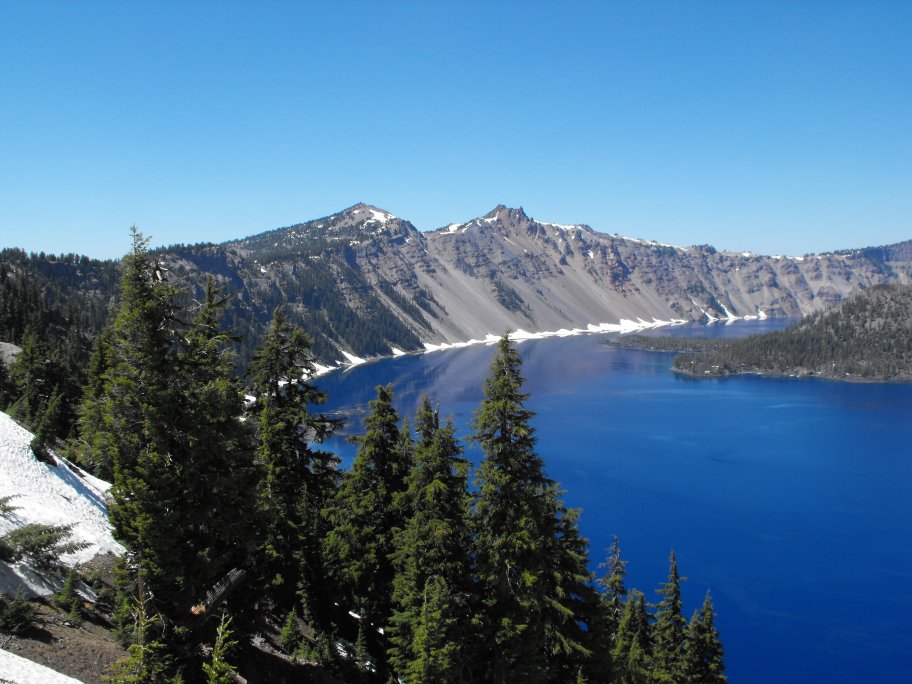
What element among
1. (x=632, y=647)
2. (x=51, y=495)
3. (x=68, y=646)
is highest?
(x=51, y=495)

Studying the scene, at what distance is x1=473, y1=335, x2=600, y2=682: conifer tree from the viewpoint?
19.0 metres

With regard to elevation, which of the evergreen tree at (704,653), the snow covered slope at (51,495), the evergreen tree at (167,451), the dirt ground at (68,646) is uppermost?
the evergreen tree at (167,451)

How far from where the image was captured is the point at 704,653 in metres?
32.2

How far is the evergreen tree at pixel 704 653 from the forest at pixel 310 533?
0.08 metres

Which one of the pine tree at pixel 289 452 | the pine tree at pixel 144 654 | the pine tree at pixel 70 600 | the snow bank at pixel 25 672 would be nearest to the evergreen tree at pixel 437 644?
the pine tree at pixel 289 452

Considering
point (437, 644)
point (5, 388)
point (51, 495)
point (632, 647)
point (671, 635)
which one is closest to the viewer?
point (437, 644)

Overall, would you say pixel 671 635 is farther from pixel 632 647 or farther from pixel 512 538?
pixel 512 538

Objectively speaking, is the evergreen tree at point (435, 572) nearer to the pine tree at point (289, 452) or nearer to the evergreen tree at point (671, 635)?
the pine tree at point (289, 452)

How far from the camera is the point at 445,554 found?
20.6m

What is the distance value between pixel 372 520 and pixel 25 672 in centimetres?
1296

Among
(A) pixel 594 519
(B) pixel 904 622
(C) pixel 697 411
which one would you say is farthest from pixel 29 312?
(C) pixel 697 411

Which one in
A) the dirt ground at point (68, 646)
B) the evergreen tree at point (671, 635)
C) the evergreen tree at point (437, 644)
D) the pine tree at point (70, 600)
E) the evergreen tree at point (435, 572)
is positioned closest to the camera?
the dirt ground at point (68, 646)

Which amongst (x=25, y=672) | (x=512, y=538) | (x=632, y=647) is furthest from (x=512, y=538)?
(x=632, y=647)

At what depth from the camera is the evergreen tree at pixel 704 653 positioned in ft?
104
